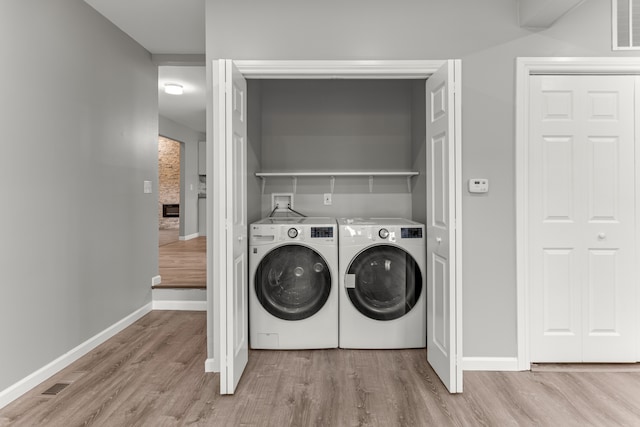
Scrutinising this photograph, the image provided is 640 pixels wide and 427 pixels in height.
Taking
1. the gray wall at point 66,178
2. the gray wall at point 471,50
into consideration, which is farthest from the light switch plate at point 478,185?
the gray wall at point 66,178

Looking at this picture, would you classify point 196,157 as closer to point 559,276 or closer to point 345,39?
point 345,39

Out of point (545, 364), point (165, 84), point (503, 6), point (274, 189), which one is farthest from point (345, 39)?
point (165, 84)

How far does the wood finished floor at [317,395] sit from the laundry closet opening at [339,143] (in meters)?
1.35

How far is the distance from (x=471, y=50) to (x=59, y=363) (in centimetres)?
341

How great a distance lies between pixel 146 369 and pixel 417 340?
1.92m

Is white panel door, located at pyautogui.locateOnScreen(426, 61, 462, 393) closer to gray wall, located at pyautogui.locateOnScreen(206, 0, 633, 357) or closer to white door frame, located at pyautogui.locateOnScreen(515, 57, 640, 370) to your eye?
gray wall, located at pyautogui.locateOnScreen(206, 0, 633, 357)

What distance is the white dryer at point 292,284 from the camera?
9.18 ft

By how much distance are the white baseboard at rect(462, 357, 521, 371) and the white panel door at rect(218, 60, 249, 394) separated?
1490 mm

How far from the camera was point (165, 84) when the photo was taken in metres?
4.79

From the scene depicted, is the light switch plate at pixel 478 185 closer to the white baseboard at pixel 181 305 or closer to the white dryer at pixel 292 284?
the white dryer at pixel 292 284

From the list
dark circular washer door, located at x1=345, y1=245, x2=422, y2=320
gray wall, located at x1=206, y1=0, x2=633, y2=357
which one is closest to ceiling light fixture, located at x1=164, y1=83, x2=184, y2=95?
gray wall, located at x1=206, y1=0, x2=633, y2=357

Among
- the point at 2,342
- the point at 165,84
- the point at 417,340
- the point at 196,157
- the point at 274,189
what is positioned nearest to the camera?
the point at 2,342

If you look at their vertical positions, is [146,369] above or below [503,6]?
below

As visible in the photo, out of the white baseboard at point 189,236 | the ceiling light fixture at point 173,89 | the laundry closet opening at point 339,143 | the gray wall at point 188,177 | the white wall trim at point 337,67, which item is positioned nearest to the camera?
the white wall trim at point 337,67
